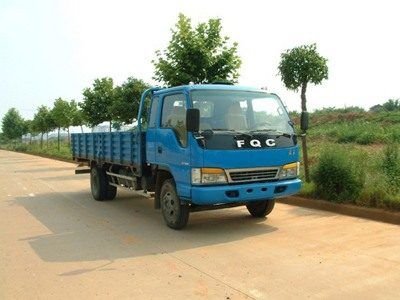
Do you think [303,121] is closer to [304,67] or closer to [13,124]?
[304,67]

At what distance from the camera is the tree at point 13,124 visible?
73800mm

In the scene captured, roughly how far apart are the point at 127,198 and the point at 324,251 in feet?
21.6

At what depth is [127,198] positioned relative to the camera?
11.7m

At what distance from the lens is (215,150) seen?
6.84 m

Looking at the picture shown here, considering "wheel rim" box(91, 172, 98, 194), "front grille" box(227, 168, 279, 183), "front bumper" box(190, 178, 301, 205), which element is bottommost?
"wheel rim" box(91, 172, 98, 194)

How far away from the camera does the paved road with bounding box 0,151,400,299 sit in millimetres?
4805

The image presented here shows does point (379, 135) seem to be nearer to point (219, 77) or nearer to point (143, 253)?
point (219, 77)

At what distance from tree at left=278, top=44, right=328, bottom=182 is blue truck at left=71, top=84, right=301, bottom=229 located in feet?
10.2

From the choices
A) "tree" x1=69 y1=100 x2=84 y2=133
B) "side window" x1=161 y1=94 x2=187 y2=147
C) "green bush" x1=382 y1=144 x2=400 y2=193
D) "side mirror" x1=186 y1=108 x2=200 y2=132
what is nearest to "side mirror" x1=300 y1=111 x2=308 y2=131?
"green bush" x1=382 y1=144 x2=400 y2=193

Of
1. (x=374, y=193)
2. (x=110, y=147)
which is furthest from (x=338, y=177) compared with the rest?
(x=110, y=147)

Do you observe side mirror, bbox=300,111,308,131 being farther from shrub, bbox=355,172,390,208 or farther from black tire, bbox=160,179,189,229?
black tire, bbox=160,179,189,229

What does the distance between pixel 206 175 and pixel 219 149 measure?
43 cm

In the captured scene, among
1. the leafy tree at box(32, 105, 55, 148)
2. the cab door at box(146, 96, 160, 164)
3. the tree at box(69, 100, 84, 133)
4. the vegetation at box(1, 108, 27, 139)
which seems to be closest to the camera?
the cab door at box(146, 96, 160, 164)

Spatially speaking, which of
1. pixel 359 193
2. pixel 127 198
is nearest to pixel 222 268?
pixel 359 193
